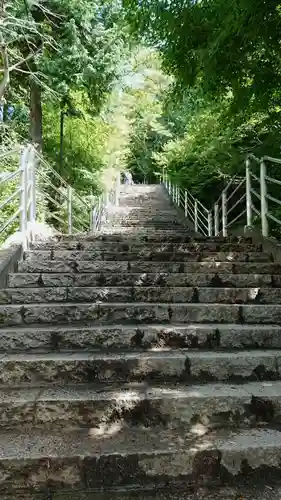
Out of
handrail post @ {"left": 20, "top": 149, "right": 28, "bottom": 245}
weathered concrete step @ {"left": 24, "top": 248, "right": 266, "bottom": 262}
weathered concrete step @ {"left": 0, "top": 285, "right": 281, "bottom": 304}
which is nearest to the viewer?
weathered concrete step @ {"left": 0, "top": 285, "right": 281, "bottom": 304}

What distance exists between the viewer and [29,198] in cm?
466

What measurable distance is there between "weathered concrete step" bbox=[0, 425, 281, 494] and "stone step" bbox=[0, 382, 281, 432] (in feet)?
0.40

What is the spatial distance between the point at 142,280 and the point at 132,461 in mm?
1795

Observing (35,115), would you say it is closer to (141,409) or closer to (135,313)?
(135,313)

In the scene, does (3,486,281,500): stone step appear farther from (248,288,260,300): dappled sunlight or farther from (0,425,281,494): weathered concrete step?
(248,288,260,300): dappled sunlight

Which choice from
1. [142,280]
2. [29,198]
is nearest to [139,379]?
[142,280]

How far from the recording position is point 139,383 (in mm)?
2242

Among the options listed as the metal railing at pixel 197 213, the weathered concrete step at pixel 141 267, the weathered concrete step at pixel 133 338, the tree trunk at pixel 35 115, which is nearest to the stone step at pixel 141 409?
the weathered concrete step at pixel 133 338

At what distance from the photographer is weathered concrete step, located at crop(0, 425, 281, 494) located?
5.45 feet

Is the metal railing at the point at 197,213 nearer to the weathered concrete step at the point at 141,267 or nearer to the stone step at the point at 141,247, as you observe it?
the stone step at the point at 141,247

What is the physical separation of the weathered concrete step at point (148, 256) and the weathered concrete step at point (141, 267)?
0.18 metres

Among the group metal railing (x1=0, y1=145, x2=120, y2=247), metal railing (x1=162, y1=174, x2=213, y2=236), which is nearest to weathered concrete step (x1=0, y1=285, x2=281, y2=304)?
metal railing (x1=0, y1=145, x2=120, y2=247)

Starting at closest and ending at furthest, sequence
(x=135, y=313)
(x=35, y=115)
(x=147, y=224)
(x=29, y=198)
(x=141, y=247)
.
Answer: (x=135, y=313) < (x=141, y=247) < (x=29, y=198) < (x=35, y=115) < (x=147, y=224)

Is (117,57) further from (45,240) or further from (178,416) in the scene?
(178,416)
